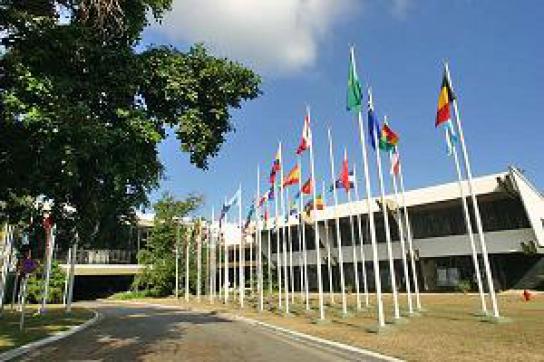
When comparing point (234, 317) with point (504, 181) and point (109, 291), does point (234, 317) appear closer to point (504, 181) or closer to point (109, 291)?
point (504, 181)

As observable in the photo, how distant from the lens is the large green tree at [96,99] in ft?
38.6

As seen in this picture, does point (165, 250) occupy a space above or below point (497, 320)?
above

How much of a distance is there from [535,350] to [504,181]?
2845 centimetres

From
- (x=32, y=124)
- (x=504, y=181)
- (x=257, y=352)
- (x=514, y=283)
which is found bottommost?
(x=257, y=352)

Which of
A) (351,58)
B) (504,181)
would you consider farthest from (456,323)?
(504,181)

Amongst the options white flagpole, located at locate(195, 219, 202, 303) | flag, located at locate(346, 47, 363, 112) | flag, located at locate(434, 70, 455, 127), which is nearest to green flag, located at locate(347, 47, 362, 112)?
flag, located at locate(346, 47, 363, 112)

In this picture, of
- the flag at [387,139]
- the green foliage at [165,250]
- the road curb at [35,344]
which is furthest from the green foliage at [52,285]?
the flag at [387,139]

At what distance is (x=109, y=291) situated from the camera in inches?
3000

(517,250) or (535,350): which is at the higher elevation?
(517,250)

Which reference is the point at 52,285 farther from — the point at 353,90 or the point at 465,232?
the point at 353,90

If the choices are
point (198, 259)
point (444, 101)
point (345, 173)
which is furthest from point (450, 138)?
point (198, 259)

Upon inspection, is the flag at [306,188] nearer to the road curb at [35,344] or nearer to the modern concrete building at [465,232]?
the modern concrete building at [465,232]

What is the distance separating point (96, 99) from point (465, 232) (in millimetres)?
37691

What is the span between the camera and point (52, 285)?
2282 inches
